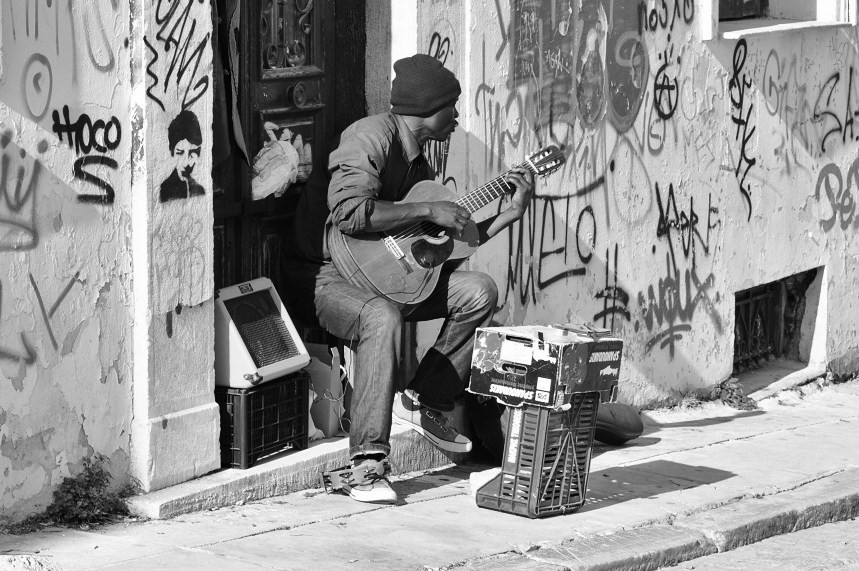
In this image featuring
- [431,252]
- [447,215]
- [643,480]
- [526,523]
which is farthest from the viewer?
[643,480]

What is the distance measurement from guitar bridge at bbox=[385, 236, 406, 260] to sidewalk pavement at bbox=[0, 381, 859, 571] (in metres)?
0.98

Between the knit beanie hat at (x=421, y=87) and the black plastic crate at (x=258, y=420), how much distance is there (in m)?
1.22

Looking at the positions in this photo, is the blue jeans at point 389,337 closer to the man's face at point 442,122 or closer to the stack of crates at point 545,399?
the stack of crates at point 545,399

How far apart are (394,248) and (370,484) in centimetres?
99

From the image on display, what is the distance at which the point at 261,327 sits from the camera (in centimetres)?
590

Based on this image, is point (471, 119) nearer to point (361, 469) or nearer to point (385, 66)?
point (385, 66)

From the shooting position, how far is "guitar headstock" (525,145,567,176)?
20.9ft

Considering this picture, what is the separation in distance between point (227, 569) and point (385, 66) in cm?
271

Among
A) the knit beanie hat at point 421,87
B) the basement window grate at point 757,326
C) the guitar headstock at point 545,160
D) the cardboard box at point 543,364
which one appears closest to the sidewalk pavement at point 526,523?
the cardboard box at point 543,364

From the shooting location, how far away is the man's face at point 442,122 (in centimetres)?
613

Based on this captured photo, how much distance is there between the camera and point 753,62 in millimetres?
8773

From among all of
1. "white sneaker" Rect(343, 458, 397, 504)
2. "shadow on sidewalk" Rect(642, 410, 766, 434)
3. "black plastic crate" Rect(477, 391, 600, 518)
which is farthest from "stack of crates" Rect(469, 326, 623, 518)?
"shadow on sidewalk" Rect(642, 410, 766, 434)

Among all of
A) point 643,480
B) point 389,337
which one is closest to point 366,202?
point 389,337

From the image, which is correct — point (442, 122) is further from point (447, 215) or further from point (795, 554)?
point (795, 554)
